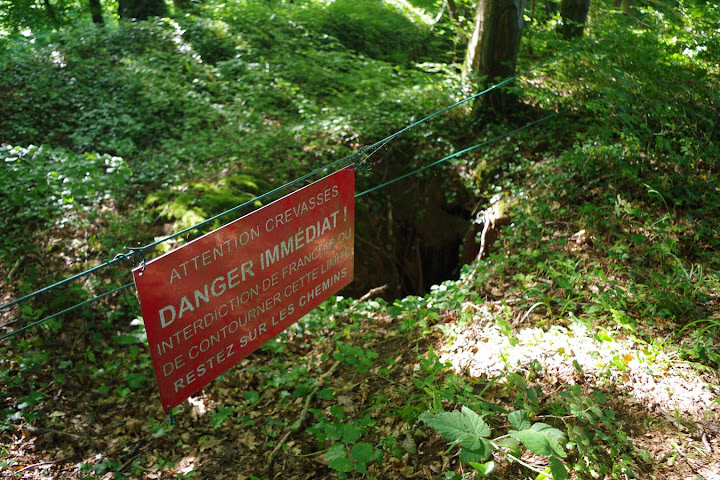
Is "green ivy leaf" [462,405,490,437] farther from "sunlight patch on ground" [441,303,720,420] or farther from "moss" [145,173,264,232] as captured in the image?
"moss" [145,173,264,232]

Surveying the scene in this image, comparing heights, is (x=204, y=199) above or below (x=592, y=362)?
above

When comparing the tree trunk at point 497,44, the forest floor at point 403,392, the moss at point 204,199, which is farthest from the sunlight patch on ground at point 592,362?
the tree trunk at point 497,44

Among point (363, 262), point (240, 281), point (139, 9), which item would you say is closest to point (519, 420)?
point (240, 281)

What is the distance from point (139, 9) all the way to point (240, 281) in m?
10.1

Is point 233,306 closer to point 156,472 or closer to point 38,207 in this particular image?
point 156,472

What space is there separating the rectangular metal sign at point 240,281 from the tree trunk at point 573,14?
757 centimetres

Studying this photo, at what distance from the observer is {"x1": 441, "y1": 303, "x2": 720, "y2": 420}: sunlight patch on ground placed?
2848 mm

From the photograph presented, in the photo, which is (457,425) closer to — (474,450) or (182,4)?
(474,450)

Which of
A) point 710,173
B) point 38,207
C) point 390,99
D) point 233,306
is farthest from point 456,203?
point 38,207

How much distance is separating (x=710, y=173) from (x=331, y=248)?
432cm

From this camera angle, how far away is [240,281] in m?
2.34

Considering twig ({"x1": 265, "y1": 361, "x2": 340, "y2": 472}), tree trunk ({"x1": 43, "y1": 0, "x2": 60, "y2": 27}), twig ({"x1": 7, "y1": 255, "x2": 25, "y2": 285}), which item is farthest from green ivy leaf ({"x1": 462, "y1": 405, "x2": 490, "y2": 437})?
tree trunk ({"x1": 43, "y1": 0, "x2": 60, "y2": 27})

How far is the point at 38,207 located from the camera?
505 cm

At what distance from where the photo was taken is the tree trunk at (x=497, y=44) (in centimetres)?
627
